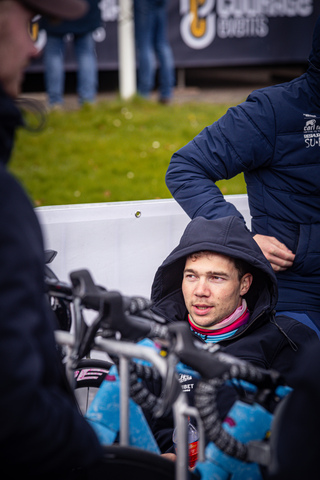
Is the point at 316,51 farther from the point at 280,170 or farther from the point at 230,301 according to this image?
the point at 230,301

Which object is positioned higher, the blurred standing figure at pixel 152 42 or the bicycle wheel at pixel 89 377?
the blurred standing figure at pixel 152 42

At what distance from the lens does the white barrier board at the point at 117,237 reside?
313 centimetres

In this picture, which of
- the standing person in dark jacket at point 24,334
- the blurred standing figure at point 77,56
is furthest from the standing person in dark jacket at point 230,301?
the blurred standing figure at point 77,56

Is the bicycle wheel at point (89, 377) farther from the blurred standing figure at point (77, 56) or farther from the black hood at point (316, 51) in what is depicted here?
the blurred standing figure at point (77, 56)

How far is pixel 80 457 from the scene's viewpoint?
51.7 inches

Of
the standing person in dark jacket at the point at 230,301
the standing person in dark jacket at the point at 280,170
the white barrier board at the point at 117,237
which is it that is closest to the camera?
the standing person in dark jacket at the point at 230,301

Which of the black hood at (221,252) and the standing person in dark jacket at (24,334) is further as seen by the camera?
the black hood at (221,252)

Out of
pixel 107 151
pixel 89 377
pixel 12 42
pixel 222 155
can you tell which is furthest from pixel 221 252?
pixel 107 151

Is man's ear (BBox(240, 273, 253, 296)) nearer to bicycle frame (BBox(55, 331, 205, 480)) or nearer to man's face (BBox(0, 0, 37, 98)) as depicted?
bicycle frame (BBox(55, 331, 205, 480))

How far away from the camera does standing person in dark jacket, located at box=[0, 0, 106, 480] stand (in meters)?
1.15

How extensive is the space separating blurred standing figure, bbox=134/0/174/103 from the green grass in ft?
1.36

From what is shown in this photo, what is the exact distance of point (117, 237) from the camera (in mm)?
3260

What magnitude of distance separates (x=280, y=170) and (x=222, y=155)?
0.90 ft

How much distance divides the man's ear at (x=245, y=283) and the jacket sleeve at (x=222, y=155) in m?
0.26
